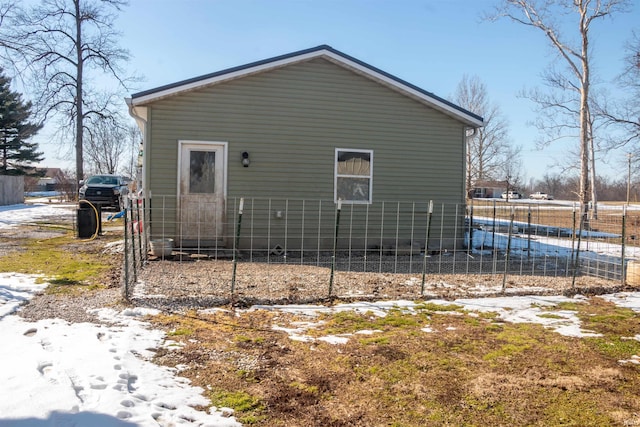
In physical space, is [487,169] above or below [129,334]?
above

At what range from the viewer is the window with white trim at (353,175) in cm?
1019

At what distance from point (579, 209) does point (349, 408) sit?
6903mm

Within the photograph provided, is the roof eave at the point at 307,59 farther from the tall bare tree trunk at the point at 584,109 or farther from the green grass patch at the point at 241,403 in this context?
the tall bare tree trunk at the point at 584,109

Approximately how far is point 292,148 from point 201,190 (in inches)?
85.1

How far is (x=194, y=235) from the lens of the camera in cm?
945

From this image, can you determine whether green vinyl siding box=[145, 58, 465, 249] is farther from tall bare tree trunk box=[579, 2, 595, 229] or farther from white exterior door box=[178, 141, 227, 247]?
tall bare tree trunk box=[579, 2, 595, 229]

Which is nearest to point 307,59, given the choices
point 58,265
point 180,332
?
point 58,265

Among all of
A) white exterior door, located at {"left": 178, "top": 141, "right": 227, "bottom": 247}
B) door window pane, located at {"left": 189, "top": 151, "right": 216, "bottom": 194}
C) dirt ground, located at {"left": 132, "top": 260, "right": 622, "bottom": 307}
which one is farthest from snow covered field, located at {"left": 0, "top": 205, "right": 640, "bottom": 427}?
door window pane, located at {"left": 189, "top": 151, "right": 216, "bottom": 194}

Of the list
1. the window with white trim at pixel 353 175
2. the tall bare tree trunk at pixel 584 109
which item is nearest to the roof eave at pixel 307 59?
the window with white trim at pixel 353 175

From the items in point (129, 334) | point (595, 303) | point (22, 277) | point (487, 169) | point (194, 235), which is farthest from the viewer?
point (487, 169)

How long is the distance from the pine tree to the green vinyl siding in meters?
32.9

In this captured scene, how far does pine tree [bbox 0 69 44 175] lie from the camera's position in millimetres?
35719

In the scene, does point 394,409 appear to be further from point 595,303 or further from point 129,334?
point 595,303

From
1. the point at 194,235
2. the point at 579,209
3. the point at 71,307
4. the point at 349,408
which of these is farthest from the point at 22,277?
the point at 579,209
